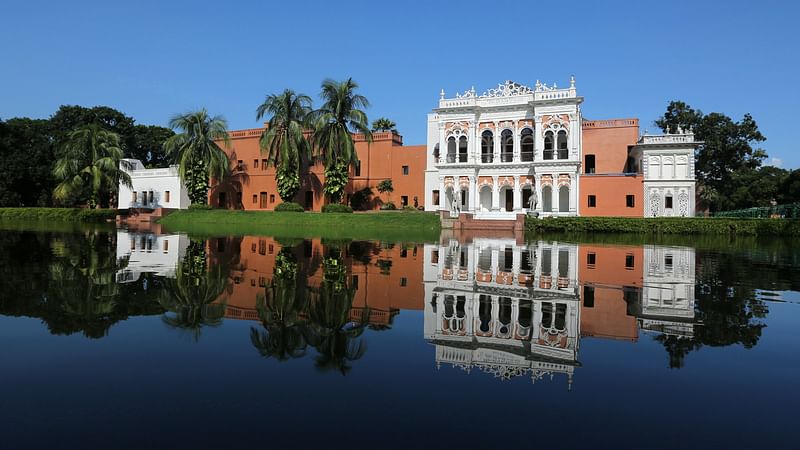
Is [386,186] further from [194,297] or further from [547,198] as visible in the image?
[194,297]

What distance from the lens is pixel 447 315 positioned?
6.58 metres

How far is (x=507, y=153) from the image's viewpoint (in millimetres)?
39719

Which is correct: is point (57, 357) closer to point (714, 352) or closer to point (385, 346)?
point (385, 346)

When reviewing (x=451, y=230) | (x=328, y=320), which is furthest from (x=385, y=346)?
(x=451, y=230)

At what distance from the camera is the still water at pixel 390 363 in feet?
10.3

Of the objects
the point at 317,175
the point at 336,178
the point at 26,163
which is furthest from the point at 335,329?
the point at 26,163

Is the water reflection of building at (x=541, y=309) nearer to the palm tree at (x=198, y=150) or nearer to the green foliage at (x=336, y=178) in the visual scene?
the green foliage at (x=336, y=178)

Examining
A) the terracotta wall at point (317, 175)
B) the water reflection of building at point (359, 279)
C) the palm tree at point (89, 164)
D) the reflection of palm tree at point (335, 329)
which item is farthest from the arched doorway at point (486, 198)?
the reflection of palm tree at point (335, 329)

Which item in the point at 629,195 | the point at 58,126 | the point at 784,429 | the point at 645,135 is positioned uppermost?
the point at 58,126

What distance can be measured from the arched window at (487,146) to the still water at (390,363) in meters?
31.6

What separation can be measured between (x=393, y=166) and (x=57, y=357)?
39.1 meters

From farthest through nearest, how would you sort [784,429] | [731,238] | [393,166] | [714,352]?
[393,166] → [731,238] → [714,352] → [784,429]

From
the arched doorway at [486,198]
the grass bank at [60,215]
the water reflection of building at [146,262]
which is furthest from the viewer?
the grass bank at [60,215]

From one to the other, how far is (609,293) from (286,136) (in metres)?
35.6
